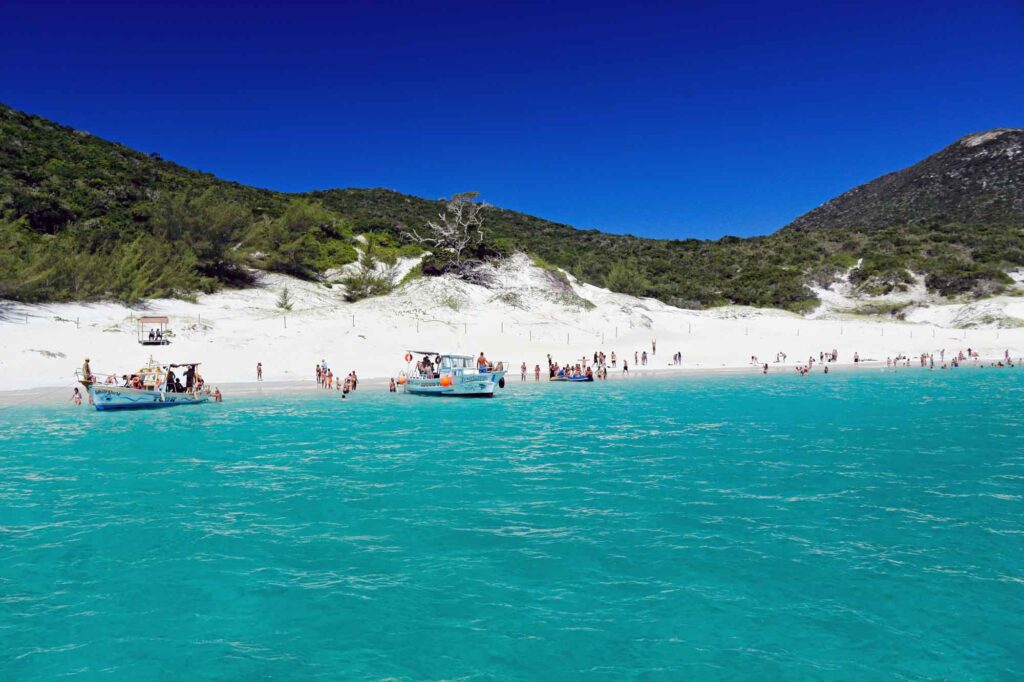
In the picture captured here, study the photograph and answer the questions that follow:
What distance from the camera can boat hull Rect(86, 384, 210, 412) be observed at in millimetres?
36125

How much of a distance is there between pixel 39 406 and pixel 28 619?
3111 cm

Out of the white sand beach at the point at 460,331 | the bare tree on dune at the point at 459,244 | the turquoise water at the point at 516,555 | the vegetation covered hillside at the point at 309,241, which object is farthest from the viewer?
the bare tree on dune at the point at 459,244

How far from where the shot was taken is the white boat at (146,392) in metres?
36.2

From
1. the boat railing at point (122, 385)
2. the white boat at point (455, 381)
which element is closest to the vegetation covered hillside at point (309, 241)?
the boat railing at point (122, 385)

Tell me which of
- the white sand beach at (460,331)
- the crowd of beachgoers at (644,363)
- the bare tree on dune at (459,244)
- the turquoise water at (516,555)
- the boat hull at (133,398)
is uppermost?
the bare tree on dune at (459,244)

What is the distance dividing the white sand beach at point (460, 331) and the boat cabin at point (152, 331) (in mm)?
614

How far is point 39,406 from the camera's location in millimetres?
36969

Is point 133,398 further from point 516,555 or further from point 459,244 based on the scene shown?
point 459,244

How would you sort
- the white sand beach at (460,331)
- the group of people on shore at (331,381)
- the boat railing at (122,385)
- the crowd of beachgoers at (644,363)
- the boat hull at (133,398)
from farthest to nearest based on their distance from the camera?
the white sand beach at (460,331) → the crowd of beachgoers at (644,363) → the group of people on shore at (331,381) → the boat railing at (122,385) → the boat hull at (133,398)

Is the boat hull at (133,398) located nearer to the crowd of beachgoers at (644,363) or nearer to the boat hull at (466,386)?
the crowd of beachgoers at (644,363)

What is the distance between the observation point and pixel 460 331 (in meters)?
61.6

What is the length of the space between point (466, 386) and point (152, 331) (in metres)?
23.9

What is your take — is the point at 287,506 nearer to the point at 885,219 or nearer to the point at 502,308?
the point at 502,308

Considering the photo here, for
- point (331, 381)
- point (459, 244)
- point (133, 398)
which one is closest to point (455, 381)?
point (331, 381)
